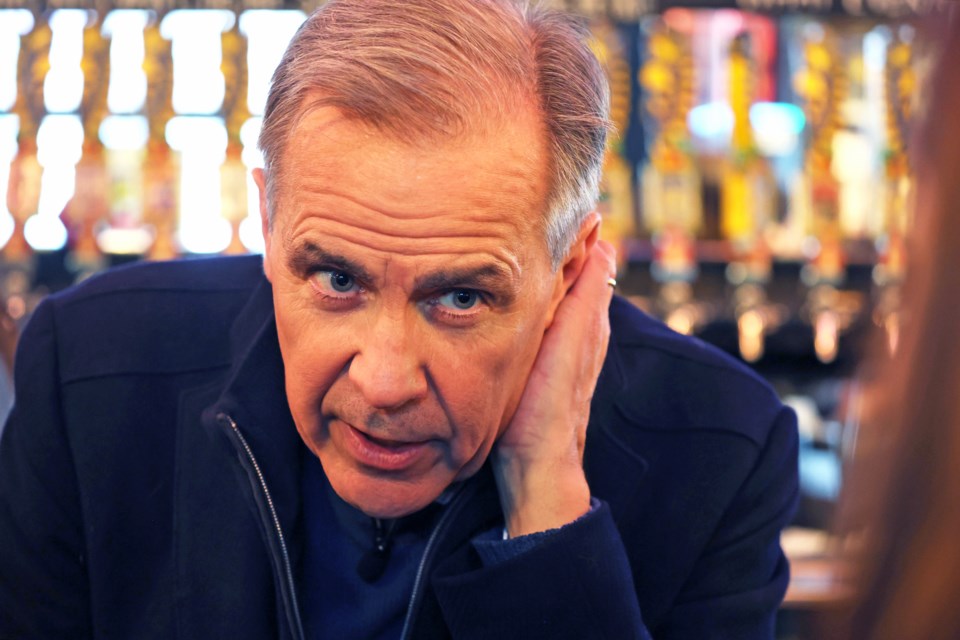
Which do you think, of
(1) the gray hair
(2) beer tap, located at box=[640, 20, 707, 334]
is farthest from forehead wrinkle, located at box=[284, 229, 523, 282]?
(2) beer tap, located at box=[640, 20, 707, 334]

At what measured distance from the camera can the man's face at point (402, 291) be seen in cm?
134

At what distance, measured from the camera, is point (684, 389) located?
1794 mm

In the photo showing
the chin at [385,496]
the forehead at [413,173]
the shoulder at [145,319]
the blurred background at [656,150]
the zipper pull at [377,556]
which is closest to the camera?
the forehead at [413,173]

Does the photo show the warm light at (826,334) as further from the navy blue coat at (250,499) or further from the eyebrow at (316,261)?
the eyebrow at (316,261)

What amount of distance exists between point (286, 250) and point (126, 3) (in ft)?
9.92

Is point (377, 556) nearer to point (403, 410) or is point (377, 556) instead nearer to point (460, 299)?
point (403, 410)

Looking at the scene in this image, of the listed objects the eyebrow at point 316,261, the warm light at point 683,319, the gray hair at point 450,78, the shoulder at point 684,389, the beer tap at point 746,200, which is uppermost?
the gray hair at point 450,78

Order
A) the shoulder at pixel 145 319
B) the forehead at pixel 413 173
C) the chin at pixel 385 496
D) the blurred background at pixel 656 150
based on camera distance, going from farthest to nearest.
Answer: the blurred background at pixel 656 150
the shoulder at pixel 145 319
the chin at pixel 385 496
the forehead at pixel 413 173

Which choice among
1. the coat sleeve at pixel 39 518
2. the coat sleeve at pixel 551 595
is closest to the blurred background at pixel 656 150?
the coat sleeve at pixel 39 518

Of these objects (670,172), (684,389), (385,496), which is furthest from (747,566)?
(670,172)

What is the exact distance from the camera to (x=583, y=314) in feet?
5.44

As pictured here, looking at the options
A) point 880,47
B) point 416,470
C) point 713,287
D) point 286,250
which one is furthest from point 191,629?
point 880,47

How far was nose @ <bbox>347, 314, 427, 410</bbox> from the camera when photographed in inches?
52.8

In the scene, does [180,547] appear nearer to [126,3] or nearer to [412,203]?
[412,203]
